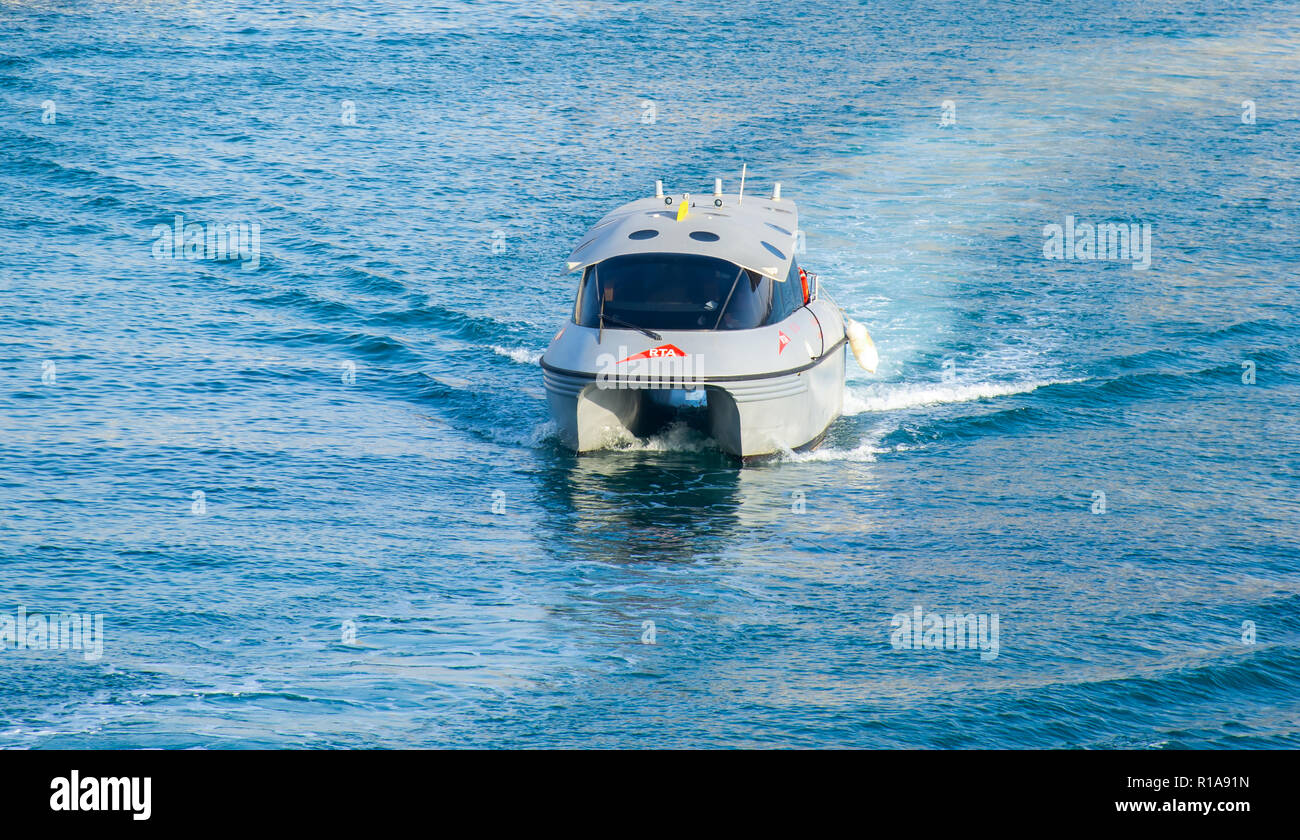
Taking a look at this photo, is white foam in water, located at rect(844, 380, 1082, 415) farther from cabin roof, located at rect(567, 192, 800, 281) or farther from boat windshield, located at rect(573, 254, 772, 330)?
boat windshield, located at rect(573, 254, 772, 330)

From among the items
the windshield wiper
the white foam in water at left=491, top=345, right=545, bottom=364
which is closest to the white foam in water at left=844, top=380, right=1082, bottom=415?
the windshield wiper

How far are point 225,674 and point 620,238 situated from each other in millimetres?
7866

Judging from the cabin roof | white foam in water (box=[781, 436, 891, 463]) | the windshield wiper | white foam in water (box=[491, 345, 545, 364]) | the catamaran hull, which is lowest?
white foam in water (box=[781, 436, 891, 463])

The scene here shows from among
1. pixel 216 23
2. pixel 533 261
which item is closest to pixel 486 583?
pixel 533 261

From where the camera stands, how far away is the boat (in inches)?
650

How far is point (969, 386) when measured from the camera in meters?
19.8

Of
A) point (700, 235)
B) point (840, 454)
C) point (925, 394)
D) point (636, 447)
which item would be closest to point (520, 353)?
point (636, 447)

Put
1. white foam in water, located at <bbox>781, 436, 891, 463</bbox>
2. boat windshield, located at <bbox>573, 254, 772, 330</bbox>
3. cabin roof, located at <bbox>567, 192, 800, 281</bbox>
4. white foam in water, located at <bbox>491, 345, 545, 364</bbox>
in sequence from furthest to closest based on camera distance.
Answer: white foam in water, located at <bbox>491, 345, 545, 364</bbox>
white foam in water, located at <bbox>781, 436, 891, 463</bbox>
cabin roof, located at <bbox>567, 192, 800, 281</bbox>
boat windshield, located at <bbox>573, 254, 772, 330</bbox>

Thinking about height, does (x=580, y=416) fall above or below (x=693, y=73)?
below

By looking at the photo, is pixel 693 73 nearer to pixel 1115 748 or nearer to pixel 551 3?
pixel 551 3

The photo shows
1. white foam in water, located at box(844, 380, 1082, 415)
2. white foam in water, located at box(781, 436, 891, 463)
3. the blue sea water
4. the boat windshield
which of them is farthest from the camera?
white foam in water, located at box(844, 380, 1082, 415)

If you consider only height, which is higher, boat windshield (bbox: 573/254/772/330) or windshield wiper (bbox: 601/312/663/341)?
boat windshield (bbox: 573/254/772/330)

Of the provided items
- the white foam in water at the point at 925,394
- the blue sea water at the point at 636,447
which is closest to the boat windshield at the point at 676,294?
the blue sea water at the point at 636,447

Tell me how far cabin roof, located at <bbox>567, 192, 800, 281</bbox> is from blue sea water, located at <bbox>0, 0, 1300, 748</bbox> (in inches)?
90.8
